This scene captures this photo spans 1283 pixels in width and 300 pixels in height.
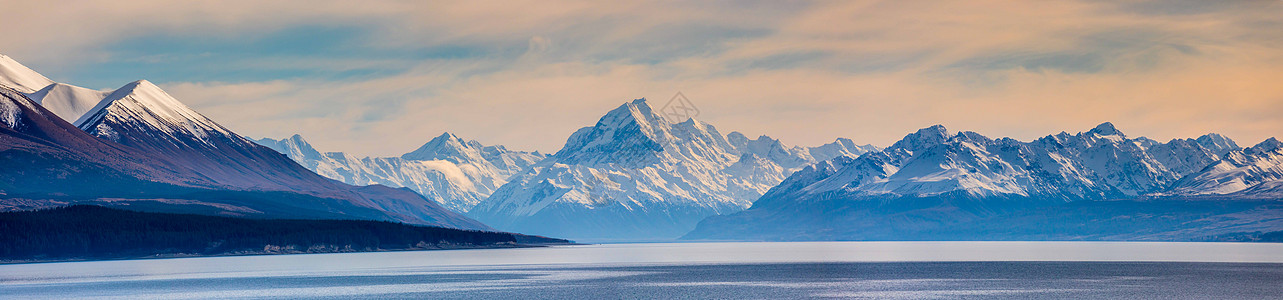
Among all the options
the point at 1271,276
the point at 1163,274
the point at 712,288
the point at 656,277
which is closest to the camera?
the point at 712,288

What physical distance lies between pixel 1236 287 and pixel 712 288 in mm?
62392

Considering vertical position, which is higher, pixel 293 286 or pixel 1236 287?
pixel 293 286

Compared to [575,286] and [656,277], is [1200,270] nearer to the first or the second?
[656,277]

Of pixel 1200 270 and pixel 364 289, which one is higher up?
pixel 364 289

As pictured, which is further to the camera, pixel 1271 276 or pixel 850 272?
pixel 850 272

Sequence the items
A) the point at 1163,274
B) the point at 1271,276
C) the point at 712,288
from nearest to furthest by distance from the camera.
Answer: the point at 712,288
the point at 1271,276
the point at 1163,274


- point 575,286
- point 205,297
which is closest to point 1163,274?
point 575,286

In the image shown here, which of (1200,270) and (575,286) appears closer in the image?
(575,286)

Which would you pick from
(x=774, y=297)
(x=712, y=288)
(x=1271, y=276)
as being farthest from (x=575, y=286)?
(x=1271, y=276)

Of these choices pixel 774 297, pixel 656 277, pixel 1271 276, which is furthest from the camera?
pixel 656 277

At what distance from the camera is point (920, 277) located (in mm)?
171000

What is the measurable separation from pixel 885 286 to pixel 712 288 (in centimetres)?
2233

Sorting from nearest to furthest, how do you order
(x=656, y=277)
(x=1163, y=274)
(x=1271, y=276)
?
(x=1271, y=276), (x=1163, y=274), (x=656, y=277)

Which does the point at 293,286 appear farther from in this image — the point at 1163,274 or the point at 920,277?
the point at 1163,274
